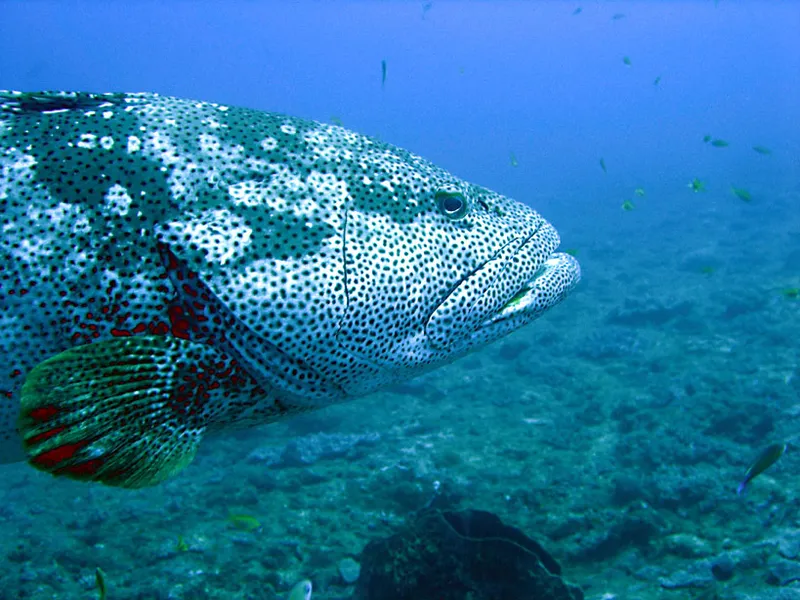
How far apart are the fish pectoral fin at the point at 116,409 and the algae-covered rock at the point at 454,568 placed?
10.5 feet

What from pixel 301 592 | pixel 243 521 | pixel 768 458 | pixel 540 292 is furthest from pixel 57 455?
pixel 768 458

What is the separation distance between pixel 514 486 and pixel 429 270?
6.03m

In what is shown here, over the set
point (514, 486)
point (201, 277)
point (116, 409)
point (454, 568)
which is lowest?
point (514, 486)

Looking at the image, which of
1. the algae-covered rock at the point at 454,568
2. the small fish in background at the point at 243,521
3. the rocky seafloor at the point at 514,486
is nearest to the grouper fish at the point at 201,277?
the algae-covered rock at the point at 454,568

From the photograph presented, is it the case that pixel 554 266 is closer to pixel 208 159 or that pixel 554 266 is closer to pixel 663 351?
pixel 208 159

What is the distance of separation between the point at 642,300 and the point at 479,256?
16163 mm

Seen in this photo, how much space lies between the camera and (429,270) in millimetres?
2348

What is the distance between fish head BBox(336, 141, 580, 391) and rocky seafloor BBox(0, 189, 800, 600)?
4086 mm

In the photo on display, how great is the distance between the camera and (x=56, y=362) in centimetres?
176

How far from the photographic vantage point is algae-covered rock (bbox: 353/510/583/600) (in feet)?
13.7

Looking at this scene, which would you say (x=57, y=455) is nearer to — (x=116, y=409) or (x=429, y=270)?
(x=116, y=409)

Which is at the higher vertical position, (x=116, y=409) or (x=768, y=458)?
(x=116, y=409)

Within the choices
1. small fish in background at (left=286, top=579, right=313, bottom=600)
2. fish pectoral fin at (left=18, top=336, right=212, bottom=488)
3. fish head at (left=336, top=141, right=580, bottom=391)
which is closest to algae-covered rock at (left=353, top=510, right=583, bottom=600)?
small fish in background at (left=286, top=579, right=313, bottom=600)

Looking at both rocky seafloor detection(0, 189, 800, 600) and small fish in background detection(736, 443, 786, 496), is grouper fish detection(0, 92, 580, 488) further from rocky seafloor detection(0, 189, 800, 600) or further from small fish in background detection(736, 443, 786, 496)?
rocky seafloor detection(0, 189, 800, 600)
